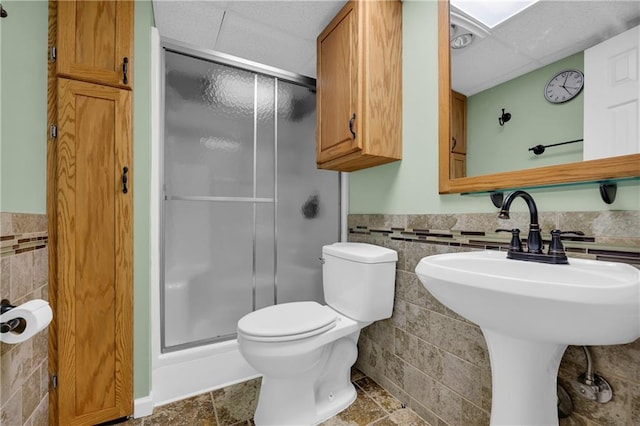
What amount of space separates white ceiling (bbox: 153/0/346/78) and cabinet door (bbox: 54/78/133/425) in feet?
1.77

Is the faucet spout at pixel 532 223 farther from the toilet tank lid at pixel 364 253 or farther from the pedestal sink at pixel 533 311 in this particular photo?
the toilet tank lid at pixel 364 253

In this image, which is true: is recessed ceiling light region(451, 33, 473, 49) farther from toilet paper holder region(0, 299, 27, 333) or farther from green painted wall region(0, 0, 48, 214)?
toilet paper holder region(0, 299, 27, 333)

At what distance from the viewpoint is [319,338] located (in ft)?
3.88

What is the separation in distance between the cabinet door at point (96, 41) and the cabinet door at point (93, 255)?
0.17ft

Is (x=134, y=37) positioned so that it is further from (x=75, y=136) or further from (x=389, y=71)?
(x=389, y=71)

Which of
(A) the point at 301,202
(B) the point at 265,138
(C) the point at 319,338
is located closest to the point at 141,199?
(B) the point at 265,138

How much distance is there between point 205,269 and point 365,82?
53.7 inches

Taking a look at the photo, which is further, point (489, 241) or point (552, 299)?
point (489, 241)

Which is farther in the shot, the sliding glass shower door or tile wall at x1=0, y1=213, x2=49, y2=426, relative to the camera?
the sliding glass shower door

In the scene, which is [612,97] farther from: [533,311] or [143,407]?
[143,407]

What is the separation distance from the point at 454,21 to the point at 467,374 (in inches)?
58.1

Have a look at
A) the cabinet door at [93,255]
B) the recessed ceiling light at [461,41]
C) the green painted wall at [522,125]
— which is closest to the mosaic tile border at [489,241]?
the green painted wall at [522,125]

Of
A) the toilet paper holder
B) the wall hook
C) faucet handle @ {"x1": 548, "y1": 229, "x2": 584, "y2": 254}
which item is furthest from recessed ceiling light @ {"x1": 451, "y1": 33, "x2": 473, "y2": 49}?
the toilet paper holder

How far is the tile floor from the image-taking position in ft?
4.15
